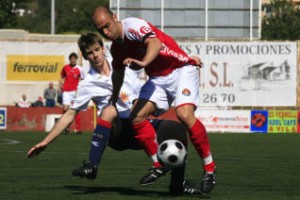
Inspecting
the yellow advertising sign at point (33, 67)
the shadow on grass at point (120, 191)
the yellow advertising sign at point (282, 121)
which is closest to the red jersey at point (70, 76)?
the yellow advertising sign at point (282, 121)

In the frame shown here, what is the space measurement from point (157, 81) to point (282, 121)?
23.2 meters

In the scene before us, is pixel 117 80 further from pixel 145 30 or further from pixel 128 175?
pixel 128 175

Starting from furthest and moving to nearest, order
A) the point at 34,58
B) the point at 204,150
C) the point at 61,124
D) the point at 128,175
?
1. the point at 34,58
2. the point at 128,175
3. the point at 61,124
4. the point at 204,150

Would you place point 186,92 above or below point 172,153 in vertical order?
above

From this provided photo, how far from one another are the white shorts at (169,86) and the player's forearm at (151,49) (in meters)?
0.55

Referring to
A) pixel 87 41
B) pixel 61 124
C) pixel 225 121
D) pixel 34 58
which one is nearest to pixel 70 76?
pixel 225 121

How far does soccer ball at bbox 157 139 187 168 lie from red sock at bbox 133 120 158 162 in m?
0.32

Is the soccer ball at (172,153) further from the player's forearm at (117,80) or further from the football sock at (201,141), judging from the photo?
the player's forearm at (117,80)

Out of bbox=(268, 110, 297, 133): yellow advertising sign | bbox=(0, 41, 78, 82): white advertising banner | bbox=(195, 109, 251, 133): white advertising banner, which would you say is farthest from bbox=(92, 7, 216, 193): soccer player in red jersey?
bbox=(0, 41, 78, 82): white advertising banner

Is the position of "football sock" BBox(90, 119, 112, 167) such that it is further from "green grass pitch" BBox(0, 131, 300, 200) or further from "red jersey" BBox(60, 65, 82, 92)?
"red jersey" BBox(60, 65, 82, 92)

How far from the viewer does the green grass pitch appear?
1052 cm

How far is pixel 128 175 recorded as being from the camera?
13141mm

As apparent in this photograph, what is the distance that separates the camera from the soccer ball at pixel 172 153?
33.3 ft

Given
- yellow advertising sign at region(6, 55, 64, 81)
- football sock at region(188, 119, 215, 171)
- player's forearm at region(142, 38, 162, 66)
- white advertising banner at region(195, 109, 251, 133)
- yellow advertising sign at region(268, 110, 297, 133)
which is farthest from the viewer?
yellow advertising sign at region(6, 55, 64, 81)
